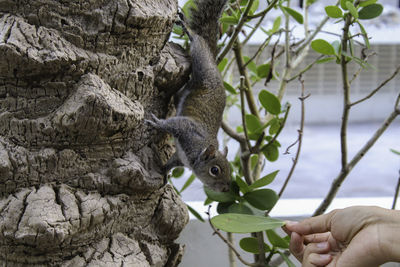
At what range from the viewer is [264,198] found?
85 centimetres

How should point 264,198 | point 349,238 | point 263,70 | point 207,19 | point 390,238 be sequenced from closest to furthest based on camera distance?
point 390,238
point 349,238
point 264,198
point 207,19
point 263,70

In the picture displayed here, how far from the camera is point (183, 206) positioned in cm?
87

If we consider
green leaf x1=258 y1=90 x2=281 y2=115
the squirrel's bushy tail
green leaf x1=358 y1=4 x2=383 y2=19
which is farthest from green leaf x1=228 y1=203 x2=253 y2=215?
green leaf x1=358 y1=4 x2=383 y2=19

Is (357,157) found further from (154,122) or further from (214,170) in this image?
(154,122)

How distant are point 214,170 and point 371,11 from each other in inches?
19.2

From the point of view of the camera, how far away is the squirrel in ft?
3.02

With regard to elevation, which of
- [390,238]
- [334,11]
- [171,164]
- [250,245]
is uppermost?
[334,11]

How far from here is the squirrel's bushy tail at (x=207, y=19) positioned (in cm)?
97

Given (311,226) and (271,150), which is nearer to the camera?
(311,226)

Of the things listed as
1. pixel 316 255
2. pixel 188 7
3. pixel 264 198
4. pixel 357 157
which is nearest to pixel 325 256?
pixel 316 255

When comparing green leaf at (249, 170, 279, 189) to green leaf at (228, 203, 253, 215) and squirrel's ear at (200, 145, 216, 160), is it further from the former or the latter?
squirrel's ear at (200, 145, 216, 160)

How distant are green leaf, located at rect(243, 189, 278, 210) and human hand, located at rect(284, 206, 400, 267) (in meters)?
0.06

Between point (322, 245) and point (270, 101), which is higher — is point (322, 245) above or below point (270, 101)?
below

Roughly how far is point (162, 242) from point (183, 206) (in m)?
0.08
